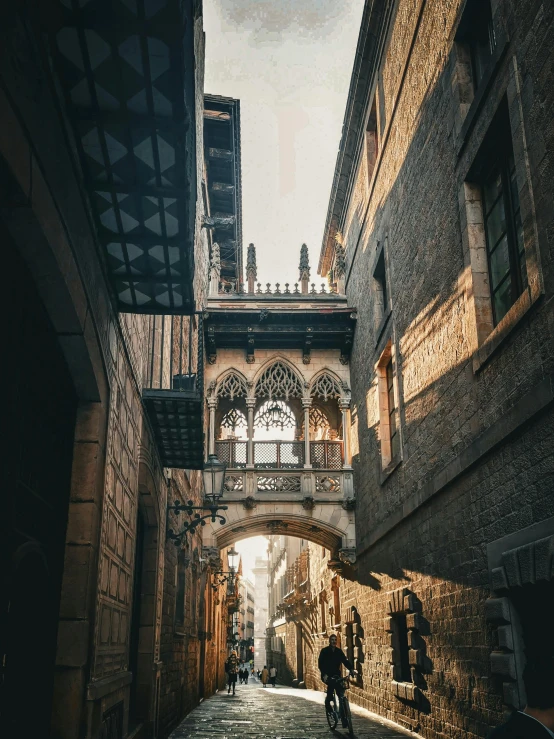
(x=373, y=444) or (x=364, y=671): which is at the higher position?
(x=373, y=444)

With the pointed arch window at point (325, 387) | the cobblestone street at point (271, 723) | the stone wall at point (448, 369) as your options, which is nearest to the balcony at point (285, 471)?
the pointed arch window at point (325, 387)

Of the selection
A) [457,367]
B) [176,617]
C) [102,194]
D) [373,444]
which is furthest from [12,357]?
[373,444]

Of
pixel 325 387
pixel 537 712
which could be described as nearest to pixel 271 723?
pixel 325 387

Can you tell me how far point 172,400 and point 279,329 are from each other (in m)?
11.2

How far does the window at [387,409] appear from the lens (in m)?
14.9

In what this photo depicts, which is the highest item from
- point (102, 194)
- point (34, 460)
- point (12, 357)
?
point (102, 194)

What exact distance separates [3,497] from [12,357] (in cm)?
88

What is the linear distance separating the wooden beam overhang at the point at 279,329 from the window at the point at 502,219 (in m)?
11.1

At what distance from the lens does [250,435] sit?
2005 cm

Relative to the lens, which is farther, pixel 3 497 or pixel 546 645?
pixel 546 645

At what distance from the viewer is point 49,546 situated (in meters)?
5.94

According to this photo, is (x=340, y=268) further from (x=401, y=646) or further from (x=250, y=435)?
(x=401, y=646)

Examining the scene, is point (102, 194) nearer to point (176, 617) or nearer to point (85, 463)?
point (85, 463)

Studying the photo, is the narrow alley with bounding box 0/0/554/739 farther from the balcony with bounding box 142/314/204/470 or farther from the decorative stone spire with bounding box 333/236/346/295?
the decorative stone spire with bounding box 333/236/346/295
